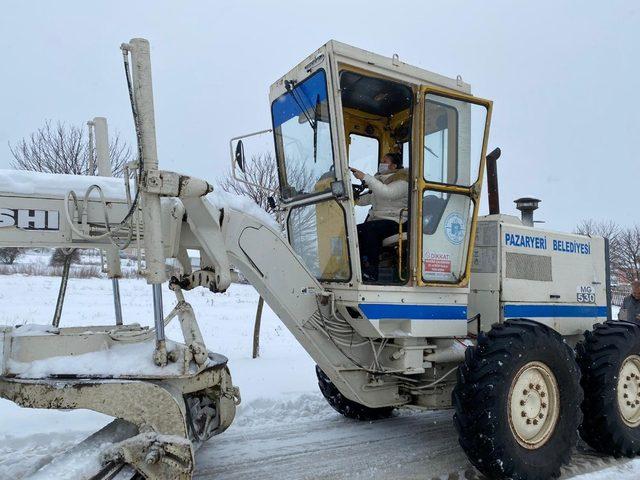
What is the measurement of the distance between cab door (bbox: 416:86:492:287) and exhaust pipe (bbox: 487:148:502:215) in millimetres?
431

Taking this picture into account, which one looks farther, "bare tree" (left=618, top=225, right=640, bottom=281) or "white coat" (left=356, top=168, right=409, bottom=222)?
"bare tree" (left=618, top=225, right=640, bottom=281)

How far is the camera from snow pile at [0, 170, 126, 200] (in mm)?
3482

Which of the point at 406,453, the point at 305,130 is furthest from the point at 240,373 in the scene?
the point at 305,130

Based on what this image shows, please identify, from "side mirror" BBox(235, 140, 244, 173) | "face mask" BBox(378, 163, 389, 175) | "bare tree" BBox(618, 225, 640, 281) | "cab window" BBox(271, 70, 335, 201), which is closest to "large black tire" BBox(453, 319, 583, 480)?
"face mask" BBox(378, 163, 389, 175)

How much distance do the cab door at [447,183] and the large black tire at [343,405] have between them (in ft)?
5.82

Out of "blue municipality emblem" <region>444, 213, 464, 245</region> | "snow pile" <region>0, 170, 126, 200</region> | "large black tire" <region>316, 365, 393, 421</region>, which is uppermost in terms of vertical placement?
"snow pile" <region>0, 170, 126, 200</region>

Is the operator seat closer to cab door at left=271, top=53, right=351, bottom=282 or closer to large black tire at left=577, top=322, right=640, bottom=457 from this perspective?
cab door at left=271, top=53, right=351, bottom=282

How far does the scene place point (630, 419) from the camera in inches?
205

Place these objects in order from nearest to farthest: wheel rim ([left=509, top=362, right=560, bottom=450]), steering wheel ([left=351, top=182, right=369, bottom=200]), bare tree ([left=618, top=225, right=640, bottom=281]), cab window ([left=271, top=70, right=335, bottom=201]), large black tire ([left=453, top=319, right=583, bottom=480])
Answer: large black tire ([left=453, top=319, right=583, bottom=480]), wheel rim ([left=509, top=362, right=560, bottom=450]), cab window ([left=271, top=70, right=335, bottom=201]), steering wheel ([left=351, top=182, right=369, bottom=200]), bare tree ([left=618, top=225, right=640, bottom=281])

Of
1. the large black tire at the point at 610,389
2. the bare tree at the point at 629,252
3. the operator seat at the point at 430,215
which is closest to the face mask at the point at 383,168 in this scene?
the operator seat at the point at 430,215

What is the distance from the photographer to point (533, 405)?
4410 millimetres

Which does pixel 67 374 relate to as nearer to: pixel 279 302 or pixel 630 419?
pixel 279 302

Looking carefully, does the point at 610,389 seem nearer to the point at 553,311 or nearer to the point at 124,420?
the point at 553,311

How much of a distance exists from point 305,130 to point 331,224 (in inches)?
33.0
